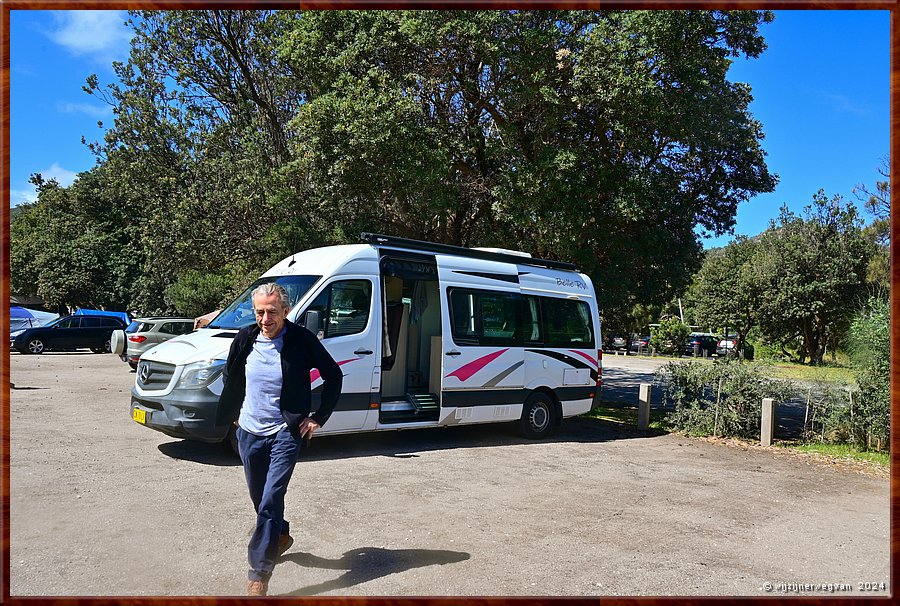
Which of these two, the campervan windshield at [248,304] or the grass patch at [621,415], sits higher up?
the campervan windshield at [248,304]

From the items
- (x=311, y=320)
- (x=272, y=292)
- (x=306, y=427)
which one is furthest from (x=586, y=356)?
(x=272, y=292)

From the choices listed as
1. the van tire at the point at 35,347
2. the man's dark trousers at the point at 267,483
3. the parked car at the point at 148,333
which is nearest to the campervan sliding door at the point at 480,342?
the man's dark trousers at the point at 267,483

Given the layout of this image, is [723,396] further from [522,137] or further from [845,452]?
[522,137]

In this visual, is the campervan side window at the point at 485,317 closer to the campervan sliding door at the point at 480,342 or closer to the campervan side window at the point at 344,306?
the campervan sliding door at the point at 480,342

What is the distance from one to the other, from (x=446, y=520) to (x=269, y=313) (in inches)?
116

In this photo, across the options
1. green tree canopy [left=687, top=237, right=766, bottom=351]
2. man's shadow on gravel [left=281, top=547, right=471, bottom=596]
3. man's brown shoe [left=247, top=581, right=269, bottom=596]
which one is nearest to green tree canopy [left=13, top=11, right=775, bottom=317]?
man's shadow on gravel [left=281, top=547, right=471, bottom=596]

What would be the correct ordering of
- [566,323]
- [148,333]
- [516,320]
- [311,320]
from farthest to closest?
[148,333]
[566,323]
[516,320]
[311,320]

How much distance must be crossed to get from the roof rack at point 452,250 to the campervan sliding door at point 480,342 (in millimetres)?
127

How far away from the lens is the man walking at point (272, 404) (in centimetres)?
438

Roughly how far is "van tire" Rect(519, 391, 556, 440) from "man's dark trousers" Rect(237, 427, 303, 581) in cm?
730

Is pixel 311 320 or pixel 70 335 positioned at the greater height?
pixel 311 320

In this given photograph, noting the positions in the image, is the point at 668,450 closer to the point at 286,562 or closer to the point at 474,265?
the point at 474,265

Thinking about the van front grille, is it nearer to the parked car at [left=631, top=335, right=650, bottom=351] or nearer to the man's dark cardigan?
the man's dark cardigan

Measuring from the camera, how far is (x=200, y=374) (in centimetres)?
817
